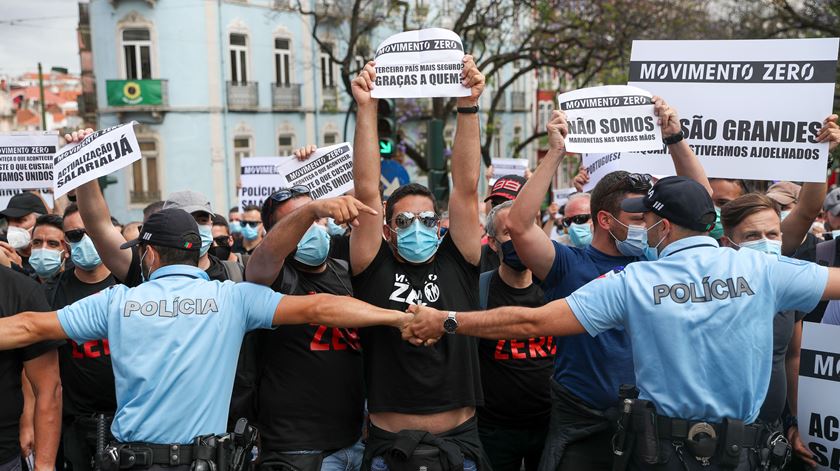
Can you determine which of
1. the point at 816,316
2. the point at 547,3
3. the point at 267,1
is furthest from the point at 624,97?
the point at 267,1

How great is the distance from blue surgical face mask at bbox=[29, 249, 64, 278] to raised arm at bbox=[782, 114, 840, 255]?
194 inches

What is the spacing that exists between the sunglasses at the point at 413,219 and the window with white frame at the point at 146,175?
1057 inches

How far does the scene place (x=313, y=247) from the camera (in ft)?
14.4

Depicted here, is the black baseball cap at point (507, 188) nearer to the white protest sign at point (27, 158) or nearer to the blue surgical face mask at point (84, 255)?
the blue surgical face mask at point (84, 255)

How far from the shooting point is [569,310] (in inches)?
143

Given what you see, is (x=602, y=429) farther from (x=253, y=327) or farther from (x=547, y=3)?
(x=547, y=3)

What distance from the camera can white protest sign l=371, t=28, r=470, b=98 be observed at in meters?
4.36

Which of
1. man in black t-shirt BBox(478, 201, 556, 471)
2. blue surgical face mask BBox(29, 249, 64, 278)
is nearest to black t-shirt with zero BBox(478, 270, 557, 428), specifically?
man in black t-shirt BBox(478, 201, 556, 471)

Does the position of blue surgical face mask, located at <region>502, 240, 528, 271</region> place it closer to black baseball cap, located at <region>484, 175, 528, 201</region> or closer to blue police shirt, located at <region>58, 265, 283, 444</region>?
black baseball cap, located at <region>484, 175, 528, 201</region>

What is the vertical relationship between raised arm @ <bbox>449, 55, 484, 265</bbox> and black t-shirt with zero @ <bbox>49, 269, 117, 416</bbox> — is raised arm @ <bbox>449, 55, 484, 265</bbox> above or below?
above

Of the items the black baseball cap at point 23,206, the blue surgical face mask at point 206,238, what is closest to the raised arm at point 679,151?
the blue surgical face mask at point 206,238

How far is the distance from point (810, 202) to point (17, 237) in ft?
19.8

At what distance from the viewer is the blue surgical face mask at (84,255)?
5.14 m

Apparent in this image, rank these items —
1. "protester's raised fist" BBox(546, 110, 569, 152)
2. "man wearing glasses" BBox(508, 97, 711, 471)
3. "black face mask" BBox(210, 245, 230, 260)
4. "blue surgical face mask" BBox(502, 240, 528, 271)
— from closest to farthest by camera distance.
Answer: "man wearing glasses" BBox(508, 97, 711, 471) → "protester's raised fist" BBox(546, 110, 569, 152) → "blue surgical face mask" BBox(502, 240, 528, 271) → "black face mask" BBox(210, 245, 230, 260)
